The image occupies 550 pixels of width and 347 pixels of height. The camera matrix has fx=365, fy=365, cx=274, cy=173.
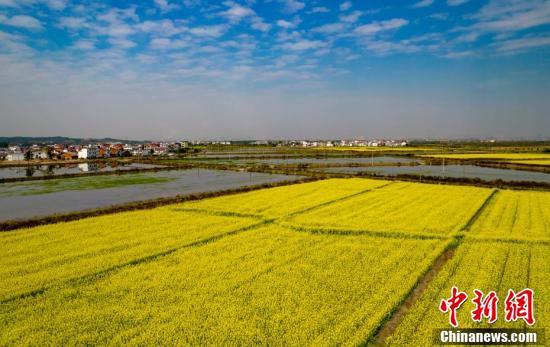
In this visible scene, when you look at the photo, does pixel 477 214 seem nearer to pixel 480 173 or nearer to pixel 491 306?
pixel 491 306

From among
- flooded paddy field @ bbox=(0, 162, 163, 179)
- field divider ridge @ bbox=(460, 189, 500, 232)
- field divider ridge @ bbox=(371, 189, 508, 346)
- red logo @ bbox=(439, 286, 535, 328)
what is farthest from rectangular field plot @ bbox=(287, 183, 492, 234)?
→ flooded paddy field @ bbox=(0, 162, 163, 179)

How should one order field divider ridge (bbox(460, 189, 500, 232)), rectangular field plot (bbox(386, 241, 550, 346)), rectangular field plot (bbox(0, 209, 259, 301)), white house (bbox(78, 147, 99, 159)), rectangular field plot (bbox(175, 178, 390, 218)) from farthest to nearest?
white house (bbox(78, 147, 99, 159)) → rectangular field plot (bbox(175, 178, 390, 218)) → field divider ridge (bbox(460, 189, 500, 232)) → rectangular field plot (bbox(0, 209, 259, 301)) → rectangular field plot (bbox(386, 241, 550, 346))

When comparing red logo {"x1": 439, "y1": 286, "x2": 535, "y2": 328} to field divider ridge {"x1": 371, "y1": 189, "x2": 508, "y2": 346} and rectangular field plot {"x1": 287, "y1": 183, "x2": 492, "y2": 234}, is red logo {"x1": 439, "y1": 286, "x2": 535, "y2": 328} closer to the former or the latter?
field divider ridge {"x1": 371, "y1": 189, "x2": 508, "y2": 346}

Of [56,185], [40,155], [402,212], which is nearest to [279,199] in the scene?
[402,212]

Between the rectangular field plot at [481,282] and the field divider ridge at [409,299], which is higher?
the rectangular field plot at [481,282]

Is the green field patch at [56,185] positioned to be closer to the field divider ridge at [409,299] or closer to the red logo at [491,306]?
the field divider ridge at [409,299]

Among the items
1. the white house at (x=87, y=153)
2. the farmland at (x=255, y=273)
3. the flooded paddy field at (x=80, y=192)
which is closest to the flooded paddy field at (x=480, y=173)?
the flooded paddy field at (x=80, y=192)

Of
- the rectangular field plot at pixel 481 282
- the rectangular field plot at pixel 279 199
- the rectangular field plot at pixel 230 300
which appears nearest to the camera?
the rectangular field plot at pixel 230 300
